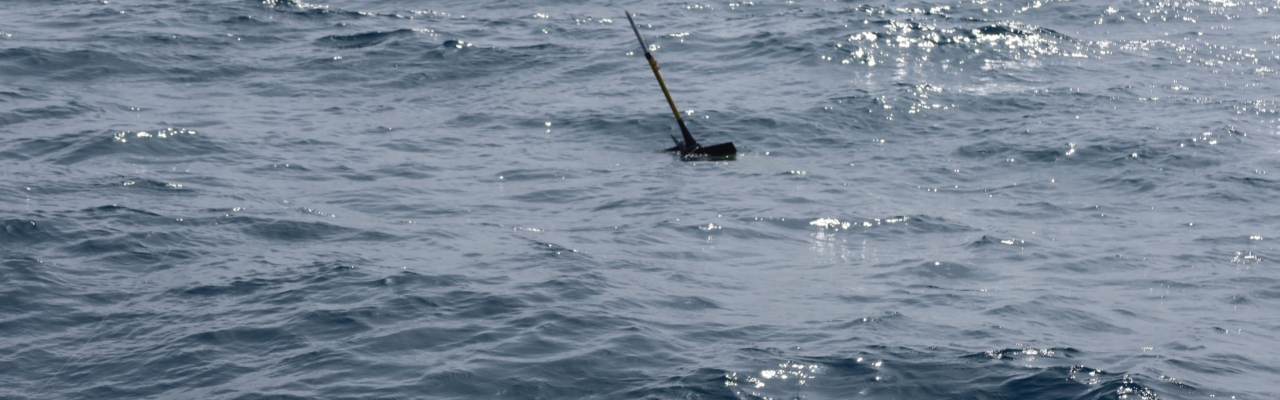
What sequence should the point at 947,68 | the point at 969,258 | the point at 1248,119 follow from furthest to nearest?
1. the point at 947,68
2. the point at 1248,119
3. the point at 969,258

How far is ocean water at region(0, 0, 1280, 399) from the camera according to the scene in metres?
12.3

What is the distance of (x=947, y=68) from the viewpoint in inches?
1061

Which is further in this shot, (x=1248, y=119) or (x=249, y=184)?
(x=1248, y=119)

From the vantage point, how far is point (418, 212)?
17.8m

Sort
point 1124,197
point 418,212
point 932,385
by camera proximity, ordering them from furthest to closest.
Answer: point 1124,197
point 418,212
point 932,385

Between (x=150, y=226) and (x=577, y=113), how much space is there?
940 cm

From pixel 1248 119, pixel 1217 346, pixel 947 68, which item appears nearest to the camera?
pixel 1217 346

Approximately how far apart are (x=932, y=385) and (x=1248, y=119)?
14.2 meters

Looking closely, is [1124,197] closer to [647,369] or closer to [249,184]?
[647,369]

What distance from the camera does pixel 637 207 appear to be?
18531 millimetres

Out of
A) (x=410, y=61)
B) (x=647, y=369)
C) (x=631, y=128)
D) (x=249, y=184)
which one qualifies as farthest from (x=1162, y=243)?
(x=410, y=61)

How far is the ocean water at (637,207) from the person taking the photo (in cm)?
1230

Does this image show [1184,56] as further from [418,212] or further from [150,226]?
[150,226]

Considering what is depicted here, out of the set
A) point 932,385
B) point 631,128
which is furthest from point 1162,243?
point 631,128
